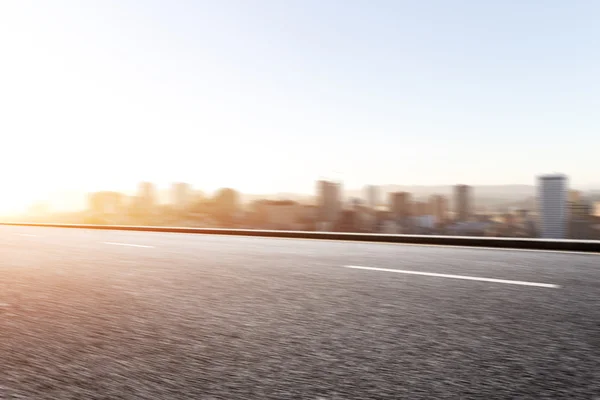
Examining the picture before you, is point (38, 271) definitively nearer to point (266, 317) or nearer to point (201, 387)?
point (266, 317)

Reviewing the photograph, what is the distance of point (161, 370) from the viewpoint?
2711mm

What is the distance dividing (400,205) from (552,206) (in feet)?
25.4

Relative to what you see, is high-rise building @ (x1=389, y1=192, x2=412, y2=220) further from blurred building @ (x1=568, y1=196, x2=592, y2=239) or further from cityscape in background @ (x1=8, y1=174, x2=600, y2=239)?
blurred building @ (x1=568, y1=196, x2=592, y2=239)

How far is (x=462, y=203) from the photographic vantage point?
52.0 feet

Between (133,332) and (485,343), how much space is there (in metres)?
2.05

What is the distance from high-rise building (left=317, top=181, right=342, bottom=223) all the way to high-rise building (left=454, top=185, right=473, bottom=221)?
3665 millimetres

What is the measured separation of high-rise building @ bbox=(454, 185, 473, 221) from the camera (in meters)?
13.7

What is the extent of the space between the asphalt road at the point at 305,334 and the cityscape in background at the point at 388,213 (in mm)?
5229

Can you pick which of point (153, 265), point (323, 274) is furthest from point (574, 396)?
point (153, 265)

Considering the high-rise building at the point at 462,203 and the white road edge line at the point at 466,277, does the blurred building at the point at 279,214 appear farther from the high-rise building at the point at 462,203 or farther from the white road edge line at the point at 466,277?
the white road edge line at the point at 466,277

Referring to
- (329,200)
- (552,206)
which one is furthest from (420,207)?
(329,200)

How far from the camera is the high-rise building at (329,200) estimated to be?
18436 millimetres

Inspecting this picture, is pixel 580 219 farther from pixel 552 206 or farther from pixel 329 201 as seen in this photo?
pixel 329 201

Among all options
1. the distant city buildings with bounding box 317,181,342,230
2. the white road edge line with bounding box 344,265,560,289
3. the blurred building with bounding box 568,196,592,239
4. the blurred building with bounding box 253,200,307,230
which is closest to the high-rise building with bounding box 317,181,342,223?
the distant city buildings with bounding box 317,181,342,230
